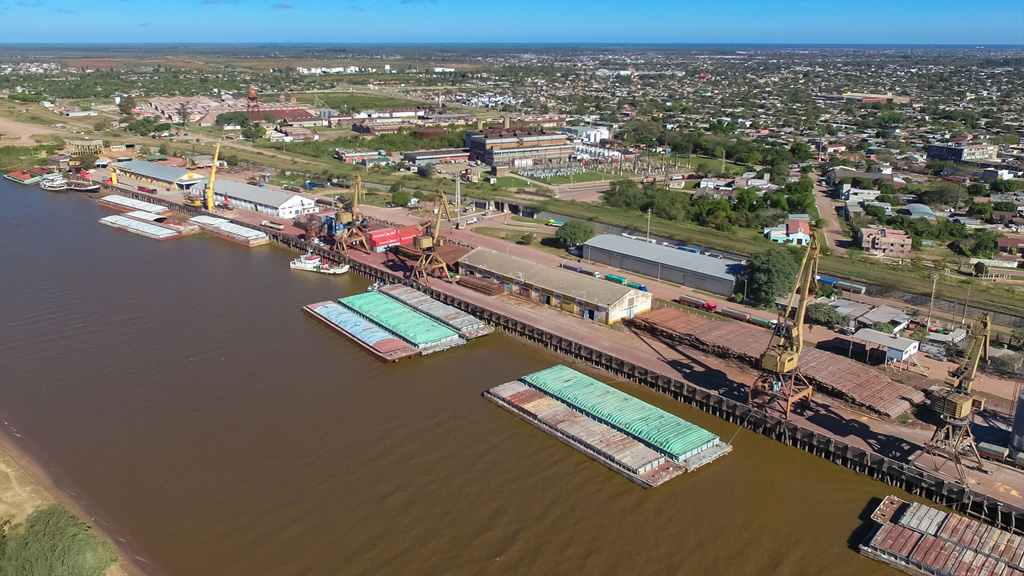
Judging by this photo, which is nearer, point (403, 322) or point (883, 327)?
point (883, 327)

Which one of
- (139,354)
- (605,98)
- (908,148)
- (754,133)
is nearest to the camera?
(139,354)

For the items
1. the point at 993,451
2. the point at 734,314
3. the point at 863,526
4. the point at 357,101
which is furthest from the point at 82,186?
the point at 357,101

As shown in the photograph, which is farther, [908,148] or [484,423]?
[908,148]

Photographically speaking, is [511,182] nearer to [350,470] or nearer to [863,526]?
[350,470]

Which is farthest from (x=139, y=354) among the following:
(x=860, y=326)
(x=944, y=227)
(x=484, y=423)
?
(x=944, y=227)

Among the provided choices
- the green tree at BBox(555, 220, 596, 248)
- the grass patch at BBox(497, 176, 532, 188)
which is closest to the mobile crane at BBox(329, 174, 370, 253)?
the green tree at BBox(555, 220, 596, 248)

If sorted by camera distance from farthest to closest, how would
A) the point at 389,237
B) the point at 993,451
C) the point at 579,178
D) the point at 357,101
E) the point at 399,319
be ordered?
1. the point at 357,101
2. the point at 579,178
3. the point at 389,237
4. the point at 399,319
5. the point at 993,451

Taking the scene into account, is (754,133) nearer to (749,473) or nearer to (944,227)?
(944,227)
